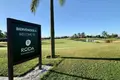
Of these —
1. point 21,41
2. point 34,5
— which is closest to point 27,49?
point 21,41

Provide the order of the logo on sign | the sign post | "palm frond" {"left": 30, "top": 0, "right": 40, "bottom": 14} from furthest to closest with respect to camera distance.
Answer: "palm frond" {"left": 30, "top": 0, "right": 40, "bottom": 14} → the logo on sign → the sign post

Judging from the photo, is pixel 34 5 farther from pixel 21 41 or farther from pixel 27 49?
pixel 21 41

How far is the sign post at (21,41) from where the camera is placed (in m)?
5.65

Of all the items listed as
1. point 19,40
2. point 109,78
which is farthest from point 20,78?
point 109,78

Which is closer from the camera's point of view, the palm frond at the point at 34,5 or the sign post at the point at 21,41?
the sign post at the point at 21,41

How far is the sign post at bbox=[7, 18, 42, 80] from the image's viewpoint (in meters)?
5.65

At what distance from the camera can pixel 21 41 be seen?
21.7ft

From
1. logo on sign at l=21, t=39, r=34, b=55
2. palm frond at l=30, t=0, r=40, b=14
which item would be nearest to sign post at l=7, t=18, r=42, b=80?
logo on sign at l=21, t=39, r=34, b=55

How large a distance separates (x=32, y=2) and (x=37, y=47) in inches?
174

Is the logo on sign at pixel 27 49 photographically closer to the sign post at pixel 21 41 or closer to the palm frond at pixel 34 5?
the sign post at pixel 21 41

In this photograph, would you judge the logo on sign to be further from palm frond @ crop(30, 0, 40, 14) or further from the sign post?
palm frond @ crop(30, 0, 40, 14)

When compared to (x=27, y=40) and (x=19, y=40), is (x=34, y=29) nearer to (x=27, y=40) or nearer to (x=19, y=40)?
(x=27, y=40)

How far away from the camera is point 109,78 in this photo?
21.0ft

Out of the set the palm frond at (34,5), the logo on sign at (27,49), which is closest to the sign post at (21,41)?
the logo on sign at (27,49)
